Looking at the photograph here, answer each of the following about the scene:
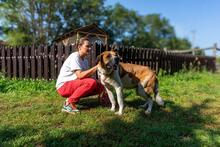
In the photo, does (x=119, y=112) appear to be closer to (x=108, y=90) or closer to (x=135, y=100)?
(x=108, y=90)

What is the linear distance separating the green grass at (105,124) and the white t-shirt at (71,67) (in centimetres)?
59

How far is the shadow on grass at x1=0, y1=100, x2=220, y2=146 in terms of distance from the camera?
13.5 ft

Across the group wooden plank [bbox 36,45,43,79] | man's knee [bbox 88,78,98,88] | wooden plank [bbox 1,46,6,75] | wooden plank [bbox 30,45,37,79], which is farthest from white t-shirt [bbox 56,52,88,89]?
wooden plank [bbox 1,46,6,75]

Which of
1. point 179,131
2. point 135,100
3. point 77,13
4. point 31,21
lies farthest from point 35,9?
point 179,131

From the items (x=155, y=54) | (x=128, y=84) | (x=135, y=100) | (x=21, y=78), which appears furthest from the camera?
(x=155, y=54)

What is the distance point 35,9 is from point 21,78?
2687 cm

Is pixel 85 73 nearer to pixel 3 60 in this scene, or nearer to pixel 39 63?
pixel 39 63

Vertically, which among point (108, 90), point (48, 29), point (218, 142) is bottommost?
point (218, 142)

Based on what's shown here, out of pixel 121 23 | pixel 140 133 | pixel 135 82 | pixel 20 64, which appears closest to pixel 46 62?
pixel 20 64

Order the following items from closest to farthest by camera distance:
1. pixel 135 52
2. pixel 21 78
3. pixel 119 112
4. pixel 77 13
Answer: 1. pixel 119 112
2. pixel 21 78
3. pixel 135 52
4. pixel 77 13

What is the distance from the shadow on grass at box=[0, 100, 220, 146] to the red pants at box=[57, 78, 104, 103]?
773 mm

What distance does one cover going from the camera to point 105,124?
16.0 ft

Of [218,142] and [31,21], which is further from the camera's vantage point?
[31,21]

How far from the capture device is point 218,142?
4.25 metres
